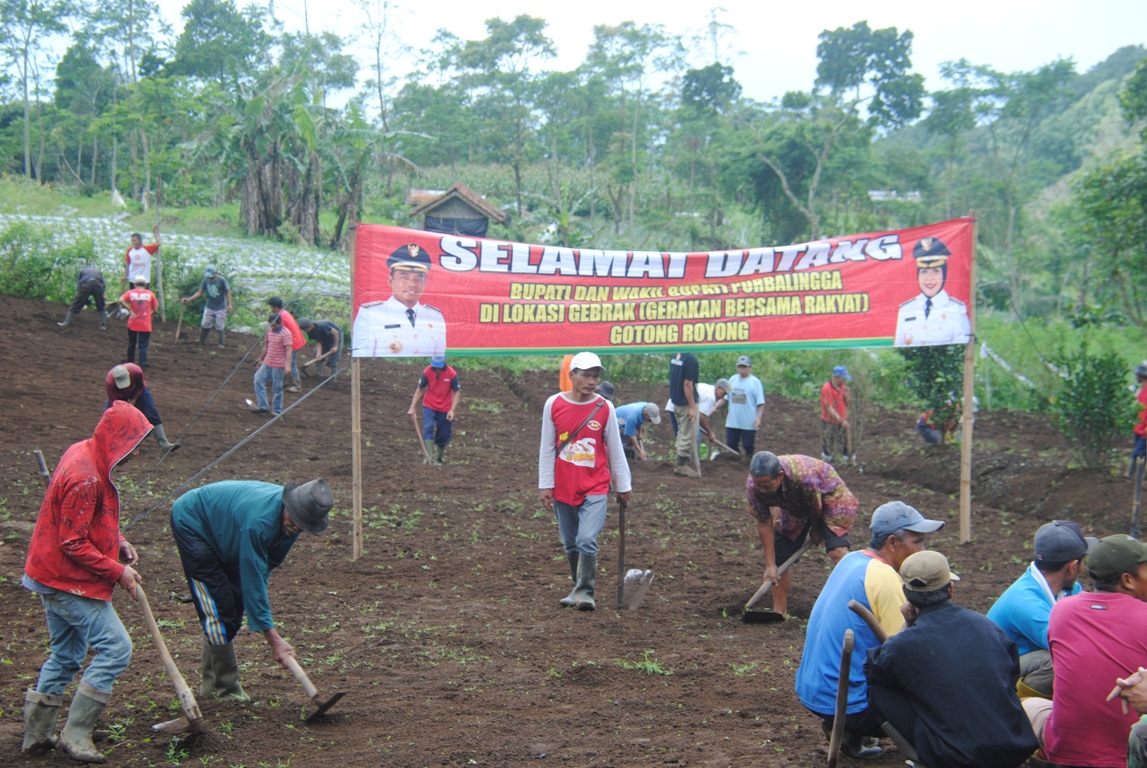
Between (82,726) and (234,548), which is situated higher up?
(234,548)

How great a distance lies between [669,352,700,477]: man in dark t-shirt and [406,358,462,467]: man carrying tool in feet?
10.1

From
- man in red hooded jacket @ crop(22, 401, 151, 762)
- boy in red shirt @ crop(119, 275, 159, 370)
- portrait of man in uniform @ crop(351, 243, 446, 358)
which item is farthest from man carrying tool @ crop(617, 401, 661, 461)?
man in red hooded jacket @ crop(22, 401, 151, 762)

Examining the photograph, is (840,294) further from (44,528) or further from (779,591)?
(44,528)

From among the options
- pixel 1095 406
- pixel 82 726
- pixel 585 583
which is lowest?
pixel 82 726

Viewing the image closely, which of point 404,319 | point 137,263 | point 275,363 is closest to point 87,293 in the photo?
point 137,263

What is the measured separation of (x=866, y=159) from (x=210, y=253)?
67.9 ft

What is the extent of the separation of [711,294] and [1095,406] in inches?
241

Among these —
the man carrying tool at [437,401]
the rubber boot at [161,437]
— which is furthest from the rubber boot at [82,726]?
the rubber boot at [161,437]

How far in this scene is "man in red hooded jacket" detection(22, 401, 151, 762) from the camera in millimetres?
4301

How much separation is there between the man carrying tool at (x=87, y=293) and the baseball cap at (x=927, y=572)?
17826 millimetres

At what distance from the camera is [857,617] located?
13.6 ft

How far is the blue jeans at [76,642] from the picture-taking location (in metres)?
4.35

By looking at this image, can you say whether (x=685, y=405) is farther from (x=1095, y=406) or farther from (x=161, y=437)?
(x=161, y=437)

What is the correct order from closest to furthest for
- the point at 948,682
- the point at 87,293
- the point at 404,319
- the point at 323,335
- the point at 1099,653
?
the point at 948,682 < the point at 1099,653 < the point at 404,319 < the point at 323,335 < the point at 87,293
